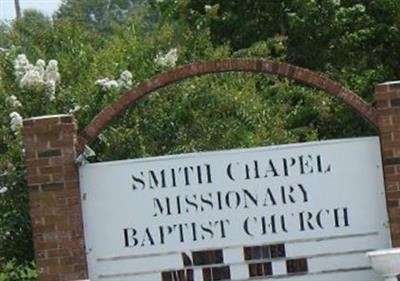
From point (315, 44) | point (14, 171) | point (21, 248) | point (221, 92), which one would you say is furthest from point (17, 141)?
point (315, 44)

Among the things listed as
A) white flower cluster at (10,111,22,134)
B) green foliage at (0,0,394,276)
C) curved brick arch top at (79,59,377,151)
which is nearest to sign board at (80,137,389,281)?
curved brick arch top at (79,59,377,151)

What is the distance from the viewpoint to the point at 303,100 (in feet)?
46.5

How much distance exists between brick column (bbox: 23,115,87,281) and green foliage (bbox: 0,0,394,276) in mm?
1856

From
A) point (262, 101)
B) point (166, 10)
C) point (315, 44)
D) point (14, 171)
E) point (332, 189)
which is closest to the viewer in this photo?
point (332, 189)

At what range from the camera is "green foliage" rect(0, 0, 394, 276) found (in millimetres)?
9945

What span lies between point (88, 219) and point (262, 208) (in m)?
1.29

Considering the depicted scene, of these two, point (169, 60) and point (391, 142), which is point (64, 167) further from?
point (169, 60)

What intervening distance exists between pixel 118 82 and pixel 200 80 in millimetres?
805

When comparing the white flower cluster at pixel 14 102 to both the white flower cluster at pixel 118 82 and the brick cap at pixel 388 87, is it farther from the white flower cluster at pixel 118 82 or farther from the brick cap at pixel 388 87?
the brick cap at pixel 388 87

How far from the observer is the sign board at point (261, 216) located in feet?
25.5

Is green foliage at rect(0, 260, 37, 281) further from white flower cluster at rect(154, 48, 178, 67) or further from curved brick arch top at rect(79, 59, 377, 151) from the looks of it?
curved brick arch top at rect(79, 59, 377, 151)

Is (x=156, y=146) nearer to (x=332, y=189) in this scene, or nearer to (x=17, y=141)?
(x=17, y=141)

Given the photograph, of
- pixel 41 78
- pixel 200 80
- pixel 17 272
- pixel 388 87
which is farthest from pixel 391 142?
pixel 17 272

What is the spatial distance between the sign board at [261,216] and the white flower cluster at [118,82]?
233cm
